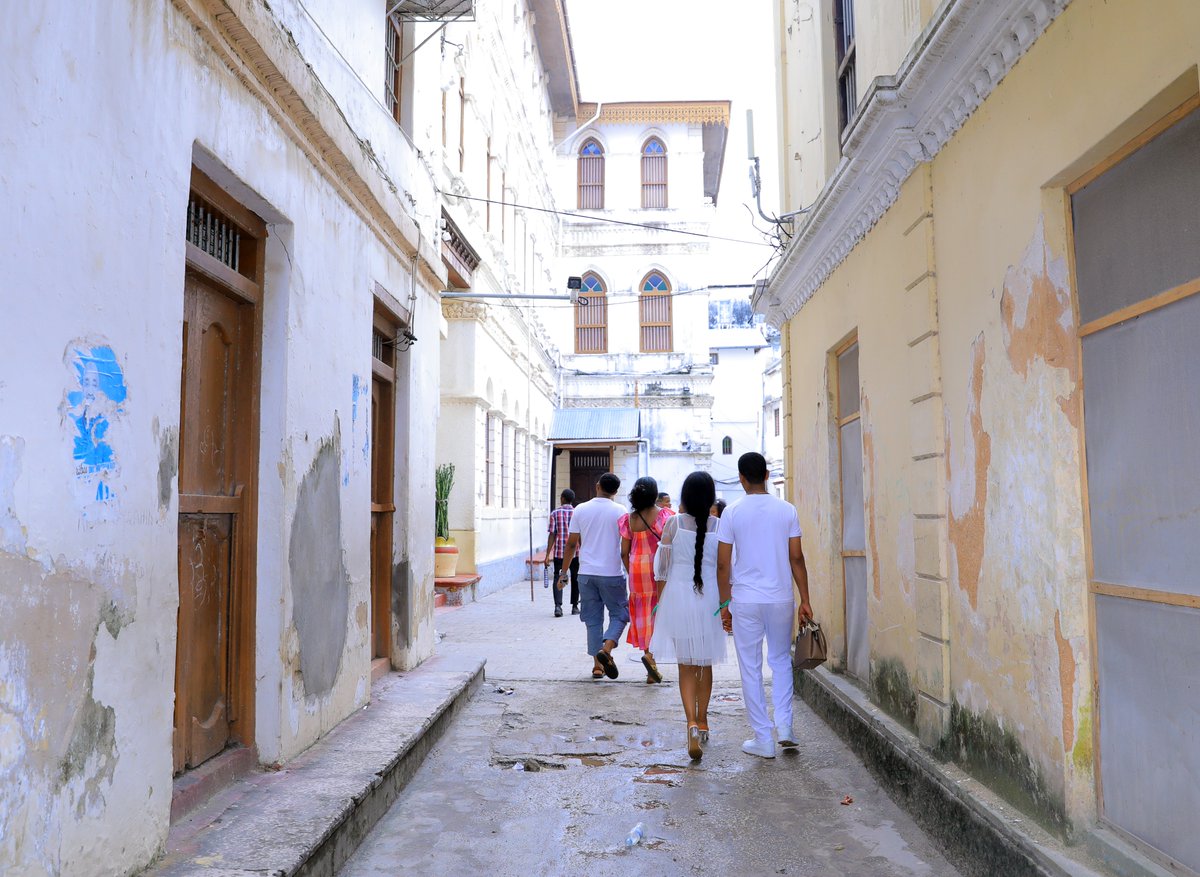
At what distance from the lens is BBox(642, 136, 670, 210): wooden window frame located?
30.8 meters

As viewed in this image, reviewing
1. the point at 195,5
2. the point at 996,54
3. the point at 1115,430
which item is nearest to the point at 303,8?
the point at 195,5

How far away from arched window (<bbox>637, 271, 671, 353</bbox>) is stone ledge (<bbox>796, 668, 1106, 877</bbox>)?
24.3 m

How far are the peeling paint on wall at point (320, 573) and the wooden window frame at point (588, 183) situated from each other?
25.9 metres

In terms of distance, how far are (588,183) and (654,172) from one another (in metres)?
2.05

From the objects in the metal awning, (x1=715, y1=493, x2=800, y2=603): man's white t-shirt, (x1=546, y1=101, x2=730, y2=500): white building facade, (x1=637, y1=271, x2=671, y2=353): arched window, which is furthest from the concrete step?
(x1=637, y1=271, x2=671, y2=353): arched window

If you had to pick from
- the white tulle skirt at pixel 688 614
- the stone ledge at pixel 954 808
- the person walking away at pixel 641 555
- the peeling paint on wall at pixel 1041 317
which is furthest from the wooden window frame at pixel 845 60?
the stone ledge at pixel 954 808

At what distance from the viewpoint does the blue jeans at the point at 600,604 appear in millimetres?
9148

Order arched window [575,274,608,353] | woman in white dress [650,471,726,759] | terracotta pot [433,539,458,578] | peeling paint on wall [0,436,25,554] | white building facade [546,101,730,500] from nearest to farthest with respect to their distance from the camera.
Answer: peeling paint on wall [0,436,25,554]
woman in white dress [650,471,726,759]
terracotta pot [433,539,458,578]
white building facade [546,101,730,500]
arched window [575,274,608,353]

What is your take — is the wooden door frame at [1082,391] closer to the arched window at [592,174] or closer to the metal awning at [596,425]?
the metal awning at [596,425]

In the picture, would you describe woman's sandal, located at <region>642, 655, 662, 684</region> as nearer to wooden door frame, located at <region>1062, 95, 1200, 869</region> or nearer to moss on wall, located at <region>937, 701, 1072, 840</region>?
moss on wall, located at <region>937, 701, 1072, 840</region>

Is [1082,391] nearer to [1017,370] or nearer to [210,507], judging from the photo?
[1017,370]

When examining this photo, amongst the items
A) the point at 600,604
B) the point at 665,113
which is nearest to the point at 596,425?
the point at 665,113

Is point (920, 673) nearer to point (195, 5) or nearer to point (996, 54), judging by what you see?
point (996, 54)

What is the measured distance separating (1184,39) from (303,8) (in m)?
4.38
